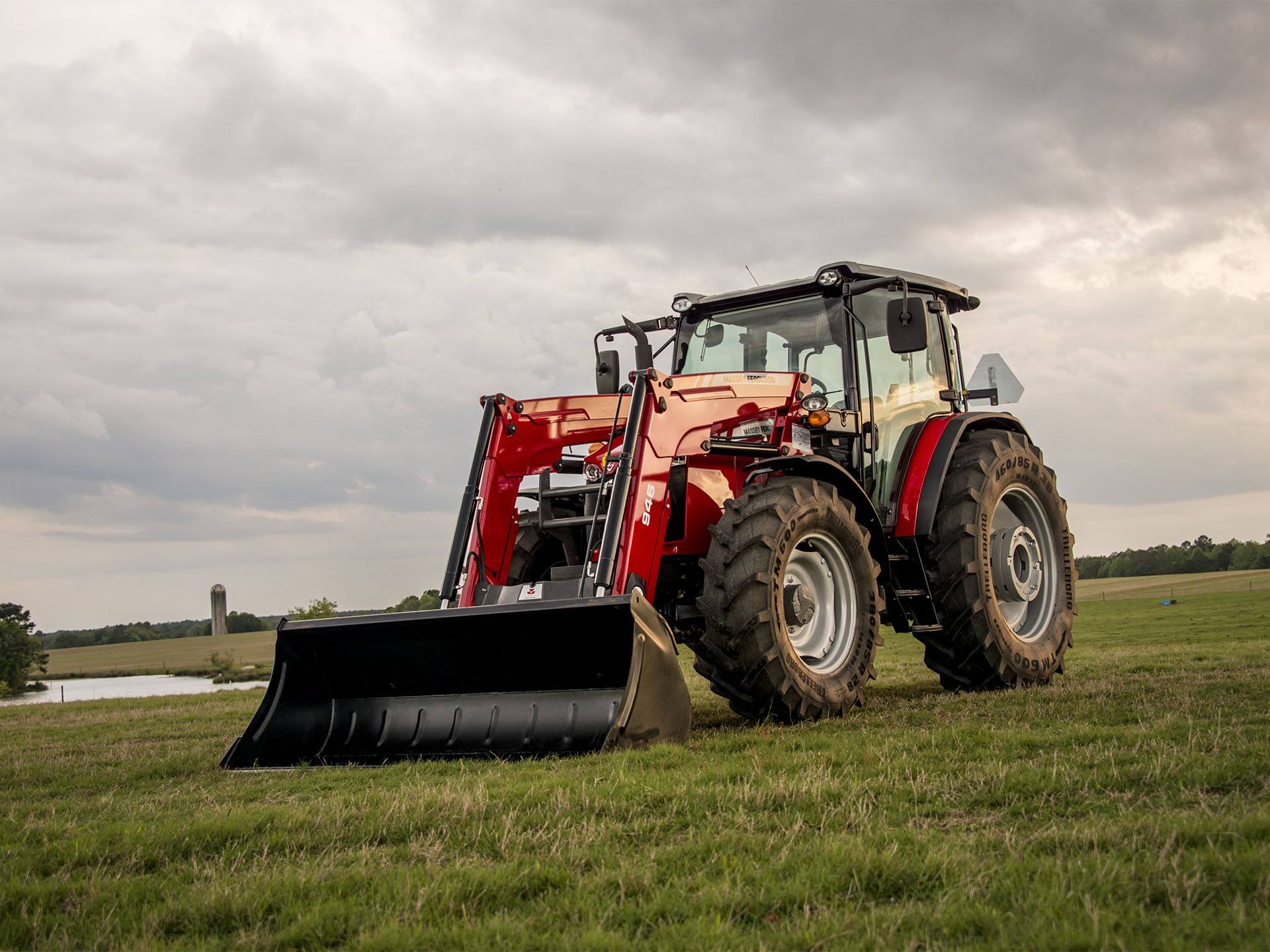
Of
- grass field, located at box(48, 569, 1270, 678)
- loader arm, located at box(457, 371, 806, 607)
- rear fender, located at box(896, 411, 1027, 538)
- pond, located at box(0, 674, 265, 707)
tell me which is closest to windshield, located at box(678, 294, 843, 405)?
loader arm, located at box(457, 371, 806, 607)

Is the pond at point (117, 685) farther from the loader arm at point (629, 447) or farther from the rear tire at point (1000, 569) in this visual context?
the rear tire at point (1000, 569)

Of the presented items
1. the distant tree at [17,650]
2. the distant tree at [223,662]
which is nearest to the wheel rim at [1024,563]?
the distant tree at [223,662]

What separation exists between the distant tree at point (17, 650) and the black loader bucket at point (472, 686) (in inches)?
1898

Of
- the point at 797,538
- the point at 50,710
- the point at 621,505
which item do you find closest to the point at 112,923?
the point at 621,505

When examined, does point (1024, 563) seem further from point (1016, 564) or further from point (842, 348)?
point (842, 348)

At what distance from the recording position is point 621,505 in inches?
267

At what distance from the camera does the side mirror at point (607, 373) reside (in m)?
8.94

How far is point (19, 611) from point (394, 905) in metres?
56.4

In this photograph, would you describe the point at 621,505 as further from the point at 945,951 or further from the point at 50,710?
the point at 50,710

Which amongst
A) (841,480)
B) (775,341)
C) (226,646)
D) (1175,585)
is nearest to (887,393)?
(775,341)

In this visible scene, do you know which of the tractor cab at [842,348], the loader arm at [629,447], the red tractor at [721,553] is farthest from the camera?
the tractor cab at [842,348]

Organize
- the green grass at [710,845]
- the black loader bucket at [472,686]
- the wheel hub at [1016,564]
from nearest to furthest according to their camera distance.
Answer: the green grass at [710,845] → the black loader bucket at [472,686] → the wheel hub at [1016,564]

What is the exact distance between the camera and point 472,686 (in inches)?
270

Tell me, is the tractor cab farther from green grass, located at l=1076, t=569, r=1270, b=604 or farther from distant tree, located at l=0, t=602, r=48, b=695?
distant tree, located at l=0, t=602, r=48, b=695
